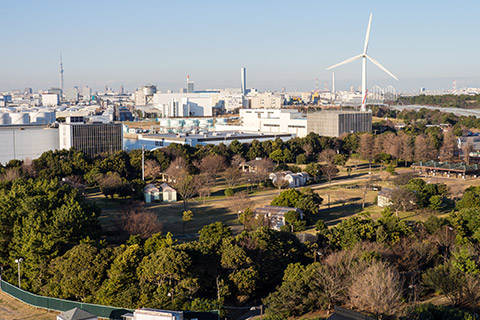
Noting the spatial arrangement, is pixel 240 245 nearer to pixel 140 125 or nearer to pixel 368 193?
pixel 368 193

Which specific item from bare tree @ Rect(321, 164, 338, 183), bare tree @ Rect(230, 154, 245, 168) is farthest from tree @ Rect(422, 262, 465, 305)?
bare tree @ Rect(230, 154, 245, 168)

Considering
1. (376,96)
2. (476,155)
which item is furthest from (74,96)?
(476,155)

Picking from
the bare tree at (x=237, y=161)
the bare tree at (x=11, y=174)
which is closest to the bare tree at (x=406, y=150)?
the bare tree at (x=237, y=161)

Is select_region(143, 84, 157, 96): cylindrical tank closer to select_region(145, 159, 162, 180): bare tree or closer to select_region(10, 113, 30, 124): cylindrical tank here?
select_region(10, 113, 30, 124): cylindrical tank

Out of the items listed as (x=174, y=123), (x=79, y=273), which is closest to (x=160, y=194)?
(x=79, y=273)

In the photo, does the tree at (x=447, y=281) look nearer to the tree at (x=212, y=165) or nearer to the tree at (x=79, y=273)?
the tree at (x=79, y=273)

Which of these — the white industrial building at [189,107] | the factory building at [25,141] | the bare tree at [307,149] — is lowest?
the bare tree at [307,149]
